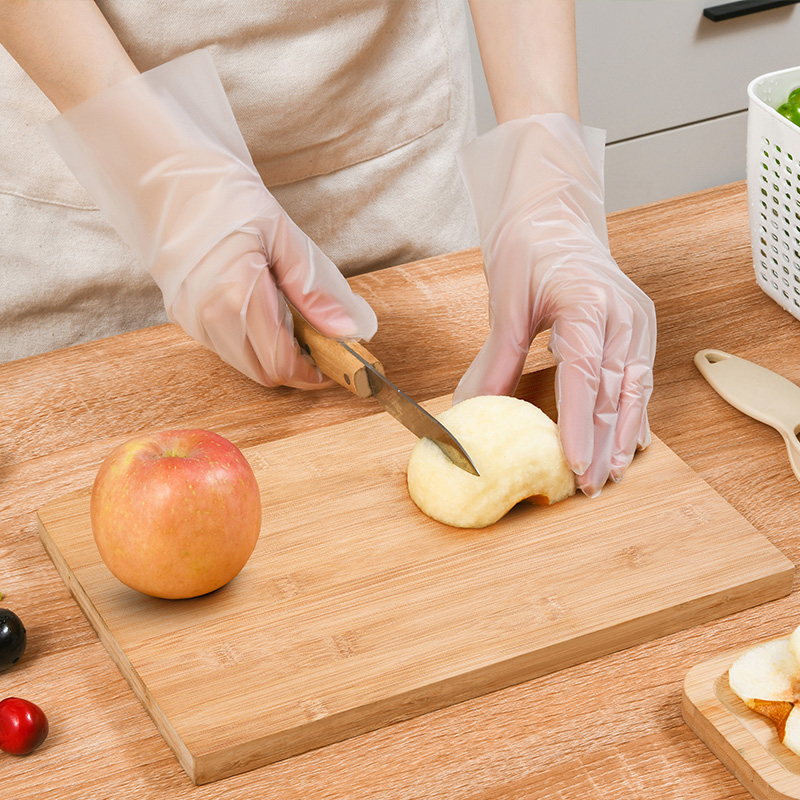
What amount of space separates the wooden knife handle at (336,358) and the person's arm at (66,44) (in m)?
0.32

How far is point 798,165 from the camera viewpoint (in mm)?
1048

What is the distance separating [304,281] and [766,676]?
62 centimetres

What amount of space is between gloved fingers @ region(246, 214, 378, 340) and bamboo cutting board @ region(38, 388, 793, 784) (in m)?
0.18

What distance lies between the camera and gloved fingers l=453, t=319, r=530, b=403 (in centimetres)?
102

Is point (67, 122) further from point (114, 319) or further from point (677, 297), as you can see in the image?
point (677, 297)

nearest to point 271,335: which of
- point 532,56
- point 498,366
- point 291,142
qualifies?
point 498,366

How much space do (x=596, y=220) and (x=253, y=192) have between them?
41 cm

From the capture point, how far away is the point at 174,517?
753 mm

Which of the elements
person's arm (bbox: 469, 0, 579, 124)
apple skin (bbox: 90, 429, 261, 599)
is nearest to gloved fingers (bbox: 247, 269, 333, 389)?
apple skin (bbox: 90, 429, 261, 599)

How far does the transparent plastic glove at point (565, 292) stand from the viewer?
95 centimetres

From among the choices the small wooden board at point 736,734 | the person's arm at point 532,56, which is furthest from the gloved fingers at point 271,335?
the small wooden board at point 736,734

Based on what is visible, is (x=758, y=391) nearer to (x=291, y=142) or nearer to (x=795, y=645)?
(x=795, y=645)

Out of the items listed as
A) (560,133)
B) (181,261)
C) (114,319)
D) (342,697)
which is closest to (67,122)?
(181,261)

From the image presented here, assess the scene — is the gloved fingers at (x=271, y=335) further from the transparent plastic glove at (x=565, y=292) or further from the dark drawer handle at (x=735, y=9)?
the dark drawer handle at (x=735, y=9)
